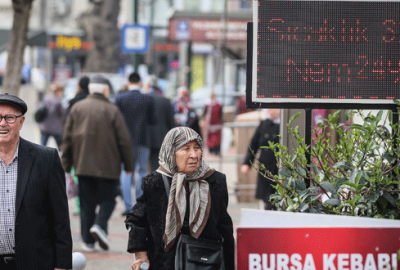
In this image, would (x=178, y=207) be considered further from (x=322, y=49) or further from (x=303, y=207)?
(x=322, y=49)

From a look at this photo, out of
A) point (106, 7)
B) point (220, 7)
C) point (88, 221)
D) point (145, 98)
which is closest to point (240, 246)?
point (88, 221)

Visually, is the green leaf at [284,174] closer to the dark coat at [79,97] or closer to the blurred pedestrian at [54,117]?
the dark coat at [79,97]

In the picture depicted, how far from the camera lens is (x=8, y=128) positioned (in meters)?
3.94

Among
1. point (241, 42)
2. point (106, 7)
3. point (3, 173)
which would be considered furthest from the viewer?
point (106, 7)

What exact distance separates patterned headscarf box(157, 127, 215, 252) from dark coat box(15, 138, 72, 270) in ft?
1.91

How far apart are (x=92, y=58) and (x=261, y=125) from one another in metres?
18.1

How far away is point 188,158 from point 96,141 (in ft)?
13.4

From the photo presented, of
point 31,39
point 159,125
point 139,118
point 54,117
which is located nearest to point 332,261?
point 31,39

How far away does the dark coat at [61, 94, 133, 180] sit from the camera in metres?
7.87

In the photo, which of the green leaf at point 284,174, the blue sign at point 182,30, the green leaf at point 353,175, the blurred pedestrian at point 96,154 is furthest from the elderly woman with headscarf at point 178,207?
the blue sign at point 182,30

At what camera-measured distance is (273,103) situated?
4.41 meters

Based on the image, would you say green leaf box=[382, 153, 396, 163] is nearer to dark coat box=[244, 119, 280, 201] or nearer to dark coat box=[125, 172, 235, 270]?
dark coat box=[125, 172, 235, 270]

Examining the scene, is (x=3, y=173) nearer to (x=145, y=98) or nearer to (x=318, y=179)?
(x=318, y=179)

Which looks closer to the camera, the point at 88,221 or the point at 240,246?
the point at 240,246
